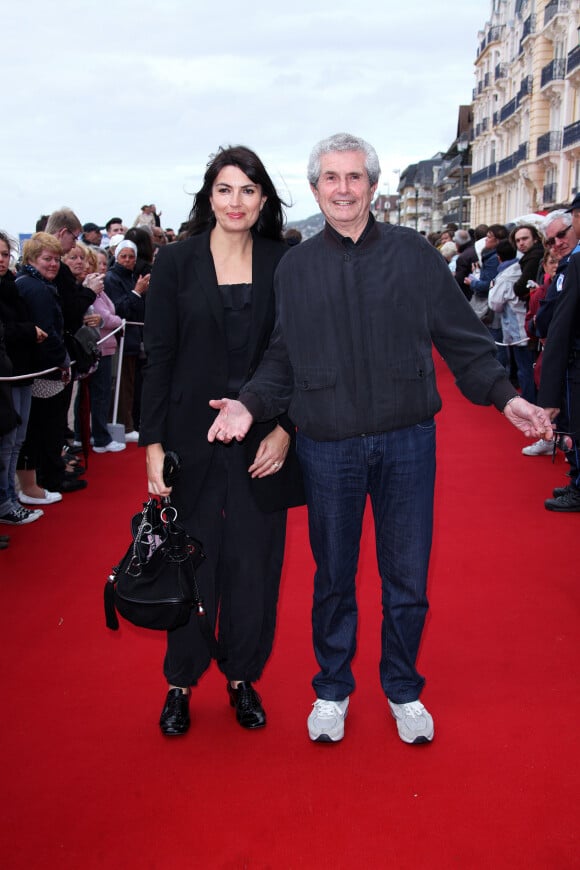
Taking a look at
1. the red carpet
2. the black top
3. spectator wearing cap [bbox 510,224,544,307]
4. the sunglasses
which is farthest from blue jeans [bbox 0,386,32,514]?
spectator wearing cap [bbox 510,224,544,307]

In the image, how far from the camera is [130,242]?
8.59 metres

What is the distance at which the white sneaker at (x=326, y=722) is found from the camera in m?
3.04

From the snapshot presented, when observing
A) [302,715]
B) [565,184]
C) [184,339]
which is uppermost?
[565,184]

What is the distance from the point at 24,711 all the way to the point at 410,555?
1659mm

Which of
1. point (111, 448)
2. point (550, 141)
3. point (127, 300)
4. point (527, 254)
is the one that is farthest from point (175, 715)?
point (550, 141)

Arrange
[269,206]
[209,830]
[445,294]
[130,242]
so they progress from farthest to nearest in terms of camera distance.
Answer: [130,242], [269,206], [445,294], [209,830]

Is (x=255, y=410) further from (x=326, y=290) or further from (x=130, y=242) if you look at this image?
(x=130, y=242)

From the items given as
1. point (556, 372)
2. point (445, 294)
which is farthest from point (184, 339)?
point (556, 372)

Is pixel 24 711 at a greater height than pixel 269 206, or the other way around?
pixel 269 206

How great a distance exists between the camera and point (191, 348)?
2912 mm

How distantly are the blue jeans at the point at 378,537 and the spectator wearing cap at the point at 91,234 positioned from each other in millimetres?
10129

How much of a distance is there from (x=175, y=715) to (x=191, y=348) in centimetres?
137

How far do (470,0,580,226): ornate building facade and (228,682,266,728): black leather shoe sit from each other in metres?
31.6

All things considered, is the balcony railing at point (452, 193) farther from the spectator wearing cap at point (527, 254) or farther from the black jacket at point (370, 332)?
the black jacket at point (370, 332)
